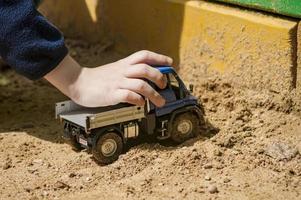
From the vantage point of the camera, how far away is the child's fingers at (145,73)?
218 cm

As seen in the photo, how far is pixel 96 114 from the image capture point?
219cm

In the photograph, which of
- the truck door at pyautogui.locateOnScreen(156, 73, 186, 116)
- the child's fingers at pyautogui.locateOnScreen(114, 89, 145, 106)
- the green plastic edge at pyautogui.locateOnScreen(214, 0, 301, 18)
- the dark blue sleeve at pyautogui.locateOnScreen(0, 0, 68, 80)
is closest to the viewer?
the dark blue sleeve at pyautogui.locateOnScreen(0, 0, 68, 80)

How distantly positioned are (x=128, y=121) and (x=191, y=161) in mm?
259

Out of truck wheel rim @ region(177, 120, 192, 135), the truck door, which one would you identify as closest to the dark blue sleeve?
the truck door

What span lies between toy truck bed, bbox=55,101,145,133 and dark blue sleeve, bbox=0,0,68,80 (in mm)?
232

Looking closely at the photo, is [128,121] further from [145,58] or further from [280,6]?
[280,6]

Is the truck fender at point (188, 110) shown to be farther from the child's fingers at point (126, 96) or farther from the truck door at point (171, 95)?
the child's fingers at point (126, 96)

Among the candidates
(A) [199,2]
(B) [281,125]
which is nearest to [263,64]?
(B) [281,125]

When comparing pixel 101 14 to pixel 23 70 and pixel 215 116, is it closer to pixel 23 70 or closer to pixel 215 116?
pixel 215 116

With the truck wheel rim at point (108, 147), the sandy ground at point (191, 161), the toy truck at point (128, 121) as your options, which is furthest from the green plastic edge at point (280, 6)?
the truck wheel rim at point (108, 147)

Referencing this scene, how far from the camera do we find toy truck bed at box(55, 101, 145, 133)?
219 cm

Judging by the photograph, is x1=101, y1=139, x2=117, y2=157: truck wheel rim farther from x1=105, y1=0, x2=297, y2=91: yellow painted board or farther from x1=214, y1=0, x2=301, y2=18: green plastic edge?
x1=214, y1=0, x2=301, y2=18: green plastic edge

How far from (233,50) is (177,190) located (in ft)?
2.84

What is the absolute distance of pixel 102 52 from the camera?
341cm
